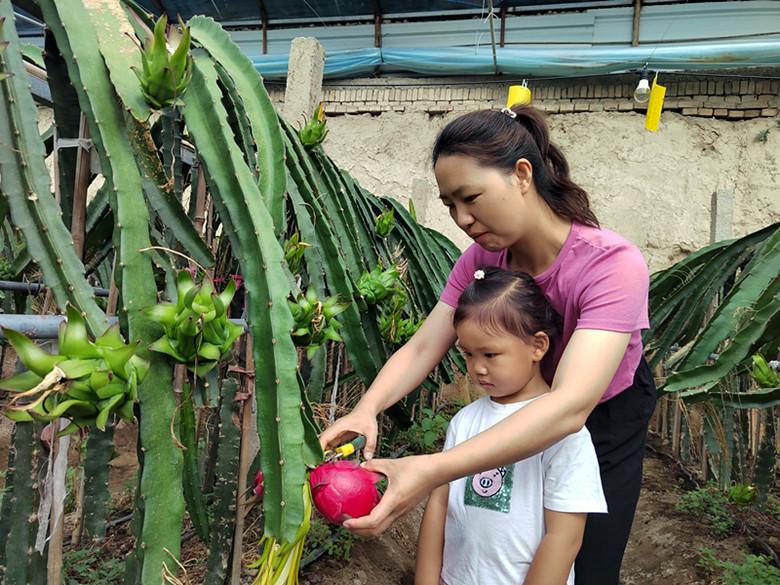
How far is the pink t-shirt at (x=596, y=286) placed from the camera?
1.08 meters

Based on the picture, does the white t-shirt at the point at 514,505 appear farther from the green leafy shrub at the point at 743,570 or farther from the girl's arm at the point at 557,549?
the green leafy shrub at the point at 743,570

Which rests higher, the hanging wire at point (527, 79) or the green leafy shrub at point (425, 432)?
the hanging wire at point (527, 79)

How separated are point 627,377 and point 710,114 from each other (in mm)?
5620

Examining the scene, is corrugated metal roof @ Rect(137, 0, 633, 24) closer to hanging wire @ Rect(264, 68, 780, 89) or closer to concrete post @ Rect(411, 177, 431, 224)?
hanging wire @ Rect(264, 68, 780, 89)

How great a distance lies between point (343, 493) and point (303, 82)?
208cm

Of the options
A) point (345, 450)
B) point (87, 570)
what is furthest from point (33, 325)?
point (87, 570)

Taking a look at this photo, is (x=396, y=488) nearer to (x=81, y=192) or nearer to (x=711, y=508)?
(x=81, y=192)

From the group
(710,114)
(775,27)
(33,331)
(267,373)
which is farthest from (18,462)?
(775,27)

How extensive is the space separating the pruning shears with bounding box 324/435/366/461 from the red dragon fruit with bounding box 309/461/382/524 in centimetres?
10

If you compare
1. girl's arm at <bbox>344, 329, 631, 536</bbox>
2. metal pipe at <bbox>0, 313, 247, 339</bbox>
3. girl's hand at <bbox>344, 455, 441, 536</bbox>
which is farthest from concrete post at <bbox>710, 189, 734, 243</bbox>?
metal pipe at <bbox>0, 313, 247, 339</bbox>

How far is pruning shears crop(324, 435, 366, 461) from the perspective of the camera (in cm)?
99

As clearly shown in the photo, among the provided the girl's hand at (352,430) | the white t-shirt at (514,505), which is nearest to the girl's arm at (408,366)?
the girl's hand at (352,430)

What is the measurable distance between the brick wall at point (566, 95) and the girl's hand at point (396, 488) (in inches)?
223

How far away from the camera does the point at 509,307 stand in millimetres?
1202
